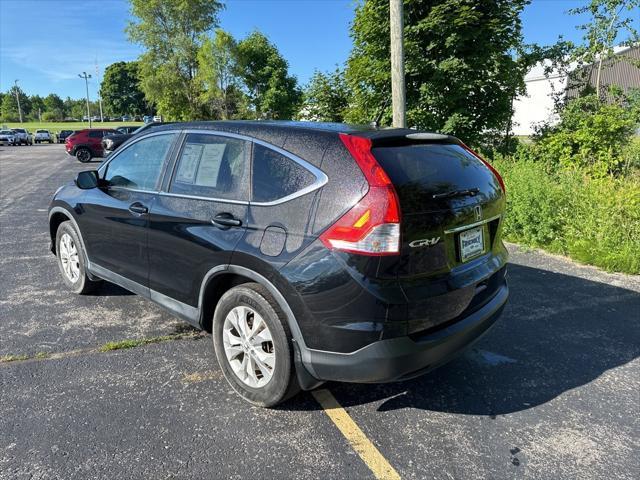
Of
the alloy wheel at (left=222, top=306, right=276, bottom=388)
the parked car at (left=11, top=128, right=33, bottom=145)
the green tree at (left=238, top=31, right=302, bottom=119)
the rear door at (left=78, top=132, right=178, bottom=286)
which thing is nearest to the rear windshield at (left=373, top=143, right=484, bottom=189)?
the alloy wheel at (left=222, top=306, right=276, bottom=388)

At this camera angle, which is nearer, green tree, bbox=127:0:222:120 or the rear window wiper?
the rear window wiper

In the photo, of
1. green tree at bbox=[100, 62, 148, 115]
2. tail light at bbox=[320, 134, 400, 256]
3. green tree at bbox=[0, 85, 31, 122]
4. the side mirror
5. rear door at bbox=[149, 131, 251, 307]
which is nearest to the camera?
tail light at bbox=[320, 134, 400, 256]

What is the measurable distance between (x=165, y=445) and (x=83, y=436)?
49 centimetres

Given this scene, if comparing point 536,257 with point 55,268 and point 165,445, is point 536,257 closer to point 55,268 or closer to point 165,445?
point 165,445

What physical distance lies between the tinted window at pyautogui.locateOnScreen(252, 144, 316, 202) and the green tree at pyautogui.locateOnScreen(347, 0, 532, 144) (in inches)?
298

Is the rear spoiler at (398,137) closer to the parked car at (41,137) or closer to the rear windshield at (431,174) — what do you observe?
the rear windshield at (431,174)

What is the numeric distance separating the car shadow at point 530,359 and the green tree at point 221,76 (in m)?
30.8

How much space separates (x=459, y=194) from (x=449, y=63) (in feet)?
24.4

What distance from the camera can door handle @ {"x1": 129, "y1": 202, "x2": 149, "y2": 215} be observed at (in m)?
3.55

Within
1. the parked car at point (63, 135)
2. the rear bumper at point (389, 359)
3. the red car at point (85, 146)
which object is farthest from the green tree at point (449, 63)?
the parked car at point (63, 135)

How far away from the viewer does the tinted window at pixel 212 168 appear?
297 centimetres

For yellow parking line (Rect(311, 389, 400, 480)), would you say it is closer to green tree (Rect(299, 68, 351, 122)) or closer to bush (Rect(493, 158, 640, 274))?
bush (Rect(493, 158, 640, 274))

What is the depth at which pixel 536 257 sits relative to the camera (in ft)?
20.1

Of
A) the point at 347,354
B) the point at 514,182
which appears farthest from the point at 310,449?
the point at 514,182
